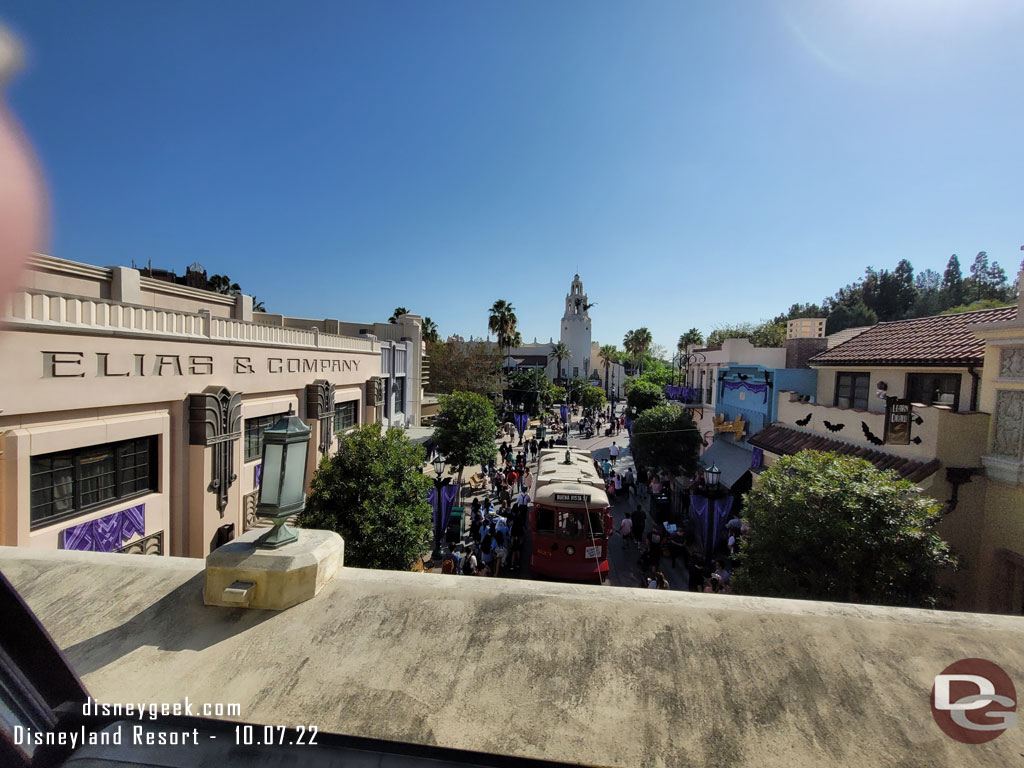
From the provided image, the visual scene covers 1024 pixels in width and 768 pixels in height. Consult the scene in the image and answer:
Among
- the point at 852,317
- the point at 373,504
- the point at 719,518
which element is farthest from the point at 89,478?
the point at 852,317

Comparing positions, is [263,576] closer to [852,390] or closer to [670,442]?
[852,390]

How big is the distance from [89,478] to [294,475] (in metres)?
6.75

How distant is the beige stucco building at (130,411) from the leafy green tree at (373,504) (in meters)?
2.15

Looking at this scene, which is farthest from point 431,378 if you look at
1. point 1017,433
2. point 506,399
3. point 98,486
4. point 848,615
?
point 848,615

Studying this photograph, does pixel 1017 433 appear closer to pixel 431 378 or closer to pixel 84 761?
pixel 84 761

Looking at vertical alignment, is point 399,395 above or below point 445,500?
above

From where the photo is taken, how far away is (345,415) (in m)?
18.7

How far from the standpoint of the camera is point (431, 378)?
45875 mm

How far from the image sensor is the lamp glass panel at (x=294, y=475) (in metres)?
3.53

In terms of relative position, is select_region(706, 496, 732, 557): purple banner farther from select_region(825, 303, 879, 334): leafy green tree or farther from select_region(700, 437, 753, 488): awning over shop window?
select_region(825, 303, 879, 334): leafy green tree

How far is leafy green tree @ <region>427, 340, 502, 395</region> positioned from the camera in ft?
141

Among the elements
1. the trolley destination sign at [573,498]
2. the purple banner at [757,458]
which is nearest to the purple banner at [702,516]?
the purple banner at [757,458]

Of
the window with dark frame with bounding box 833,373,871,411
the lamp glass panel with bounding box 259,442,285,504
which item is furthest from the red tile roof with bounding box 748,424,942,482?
the lamp glass panel with bounding box 259,442,285,504

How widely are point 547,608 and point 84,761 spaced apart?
236 centimetres
